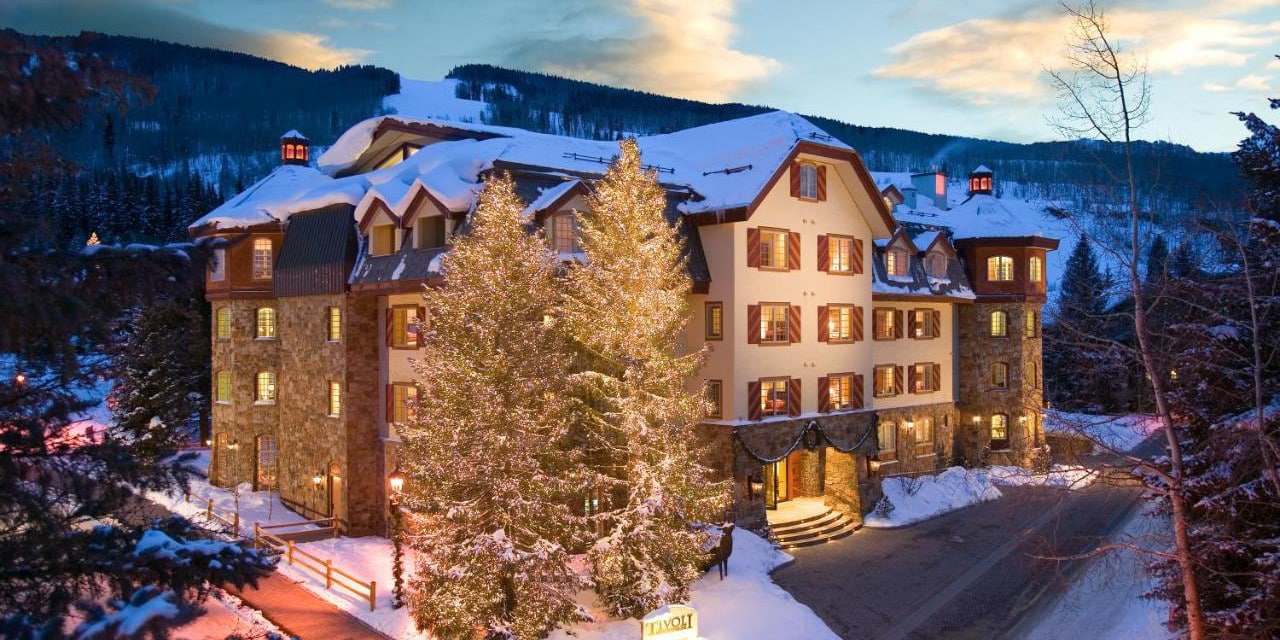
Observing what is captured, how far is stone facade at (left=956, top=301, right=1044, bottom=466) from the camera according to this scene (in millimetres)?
38406

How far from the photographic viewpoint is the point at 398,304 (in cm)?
2709

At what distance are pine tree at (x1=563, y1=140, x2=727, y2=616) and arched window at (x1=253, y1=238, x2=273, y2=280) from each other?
1510cm

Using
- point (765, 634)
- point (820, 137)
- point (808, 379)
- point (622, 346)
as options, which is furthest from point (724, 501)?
point (820, 137)

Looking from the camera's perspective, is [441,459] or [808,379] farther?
[808,379]

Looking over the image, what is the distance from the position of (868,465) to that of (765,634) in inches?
494

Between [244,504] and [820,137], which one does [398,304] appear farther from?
[820,137]

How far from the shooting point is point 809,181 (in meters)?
29.1

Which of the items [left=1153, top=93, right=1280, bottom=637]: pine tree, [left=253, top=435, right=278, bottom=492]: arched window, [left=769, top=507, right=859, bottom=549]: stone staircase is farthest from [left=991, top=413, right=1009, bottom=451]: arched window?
[left=253, top=435, right=278, bottom=492]: arched window

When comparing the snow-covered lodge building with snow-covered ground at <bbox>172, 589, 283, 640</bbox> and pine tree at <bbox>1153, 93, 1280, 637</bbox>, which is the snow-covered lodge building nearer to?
snow-covered ground at <bbox>172, 589, 283, 640</bbox>

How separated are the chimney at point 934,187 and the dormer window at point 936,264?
8.23m

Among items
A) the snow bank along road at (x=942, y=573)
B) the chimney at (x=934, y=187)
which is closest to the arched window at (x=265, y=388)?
the snow bank along road at (x=942, y=573)

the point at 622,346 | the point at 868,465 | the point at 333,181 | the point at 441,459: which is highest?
the point at 333,181

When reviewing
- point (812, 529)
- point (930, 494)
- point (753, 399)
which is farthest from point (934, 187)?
point (812, 529)

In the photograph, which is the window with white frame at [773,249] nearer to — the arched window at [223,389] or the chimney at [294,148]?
the chimney at [294,148]
